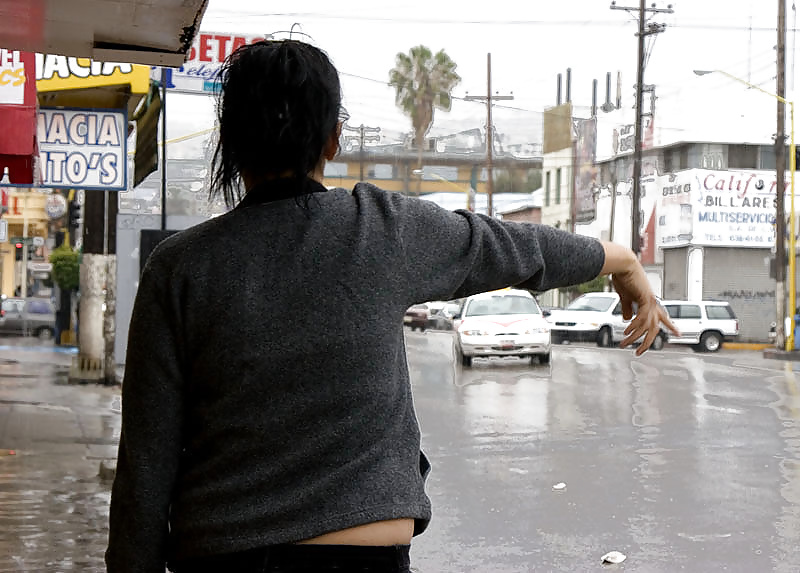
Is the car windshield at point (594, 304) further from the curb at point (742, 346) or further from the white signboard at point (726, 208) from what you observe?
the white signboard at point (726, 208)

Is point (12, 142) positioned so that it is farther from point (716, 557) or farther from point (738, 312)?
point (738, 312)

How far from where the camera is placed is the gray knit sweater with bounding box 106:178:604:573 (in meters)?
2.04

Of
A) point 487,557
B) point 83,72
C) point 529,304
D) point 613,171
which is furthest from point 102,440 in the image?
point 613,171

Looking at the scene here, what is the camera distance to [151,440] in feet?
6.93

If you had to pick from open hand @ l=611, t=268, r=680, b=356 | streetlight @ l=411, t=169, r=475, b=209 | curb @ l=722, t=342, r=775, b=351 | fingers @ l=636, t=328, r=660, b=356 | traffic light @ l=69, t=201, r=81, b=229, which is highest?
streetlight @ l=411, t=169, r=475, b=209

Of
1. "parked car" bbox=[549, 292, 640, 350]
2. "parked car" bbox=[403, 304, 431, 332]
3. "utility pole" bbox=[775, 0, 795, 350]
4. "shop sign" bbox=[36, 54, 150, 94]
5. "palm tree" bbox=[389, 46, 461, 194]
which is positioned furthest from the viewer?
"palm tree" bbox=[389, 46, 461, 194]

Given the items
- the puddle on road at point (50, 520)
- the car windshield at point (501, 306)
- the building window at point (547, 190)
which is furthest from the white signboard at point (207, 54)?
the building window at point (547, 190)

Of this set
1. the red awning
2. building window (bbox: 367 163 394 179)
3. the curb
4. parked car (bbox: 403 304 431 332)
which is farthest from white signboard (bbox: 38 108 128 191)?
parked car (bbox: 403 304 431 332)

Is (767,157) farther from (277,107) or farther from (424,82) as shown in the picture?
(277,107)

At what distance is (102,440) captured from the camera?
13.0 m

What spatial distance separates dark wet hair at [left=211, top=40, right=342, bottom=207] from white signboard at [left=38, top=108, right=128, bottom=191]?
1060 cm

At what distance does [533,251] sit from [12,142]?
725cm

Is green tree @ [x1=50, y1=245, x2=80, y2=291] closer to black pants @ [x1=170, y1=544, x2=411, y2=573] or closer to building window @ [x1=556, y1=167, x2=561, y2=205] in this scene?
building window @ [x1=556, y1=167, x2=561, y2=205]

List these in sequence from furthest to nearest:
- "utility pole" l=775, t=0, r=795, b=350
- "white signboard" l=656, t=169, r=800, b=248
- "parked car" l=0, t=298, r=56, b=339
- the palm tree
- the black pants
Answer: the palm tree < "white signboard" l=656, t=169, r=800, b=248 < "parked car" l=0, t=298, r=56, b=339 < "utility pole" l=775, t=0, r=795, b=350 < the black pants
